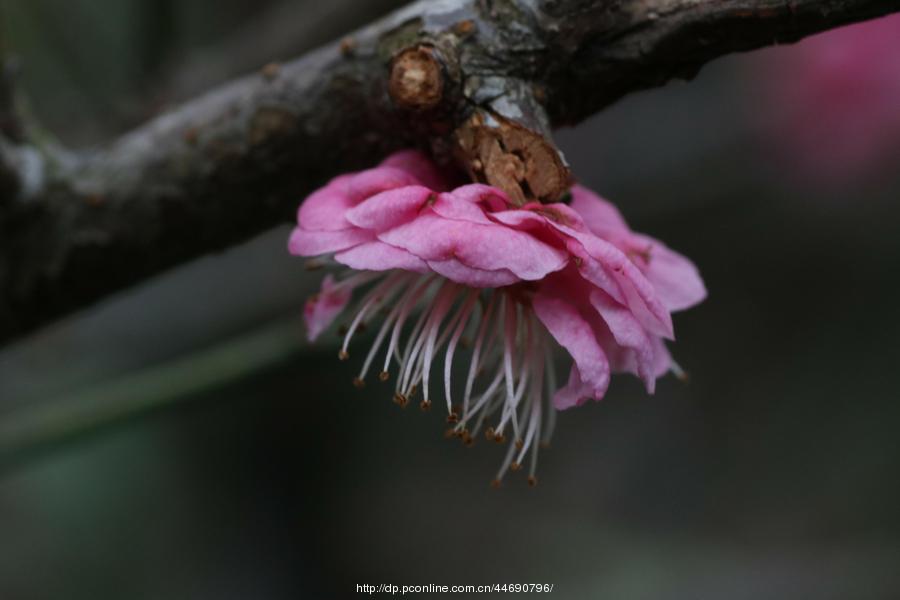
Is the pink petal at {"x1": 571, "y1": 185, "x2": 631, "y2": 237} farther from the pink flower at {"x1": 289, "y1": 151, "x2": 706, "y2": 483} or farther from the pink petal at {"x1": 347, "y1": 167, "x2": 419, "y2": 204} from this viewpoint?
the pink petal at {"x1": 347, "y1": 167, "x2": 419, "y2": 204}

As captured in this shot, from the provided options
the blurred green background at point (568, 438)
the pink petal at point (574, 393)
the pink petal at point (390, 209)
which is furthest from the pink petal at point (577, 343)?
the blurred green background at point (568, 438)

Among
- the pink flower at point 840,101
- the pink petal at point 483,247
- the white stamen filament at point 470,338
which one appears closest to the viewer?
the pink petal at point 483,247

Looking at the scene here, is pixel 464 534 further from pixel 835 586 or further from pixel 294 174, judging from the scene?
pixel 294 174

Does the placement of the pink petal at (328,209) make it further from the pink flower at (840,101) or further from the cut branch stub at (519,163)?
the pink flower at (840,101)

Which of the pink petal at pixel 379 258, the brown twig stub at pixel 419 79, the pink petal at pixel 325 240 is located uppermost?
the brown twig stub at pixel 419 79

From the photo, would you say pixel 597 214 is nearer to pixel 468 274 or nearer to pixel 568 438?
pixel 468 274

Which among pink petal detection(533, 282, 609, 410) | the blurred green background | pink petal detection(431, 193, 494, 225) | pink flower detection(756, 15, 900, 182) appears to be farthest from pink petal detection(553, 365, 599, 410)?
pink flower detection(756, 15, 900, 182)

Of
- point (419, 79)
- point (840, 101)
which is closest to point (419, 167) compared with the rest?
point (419, 79)
